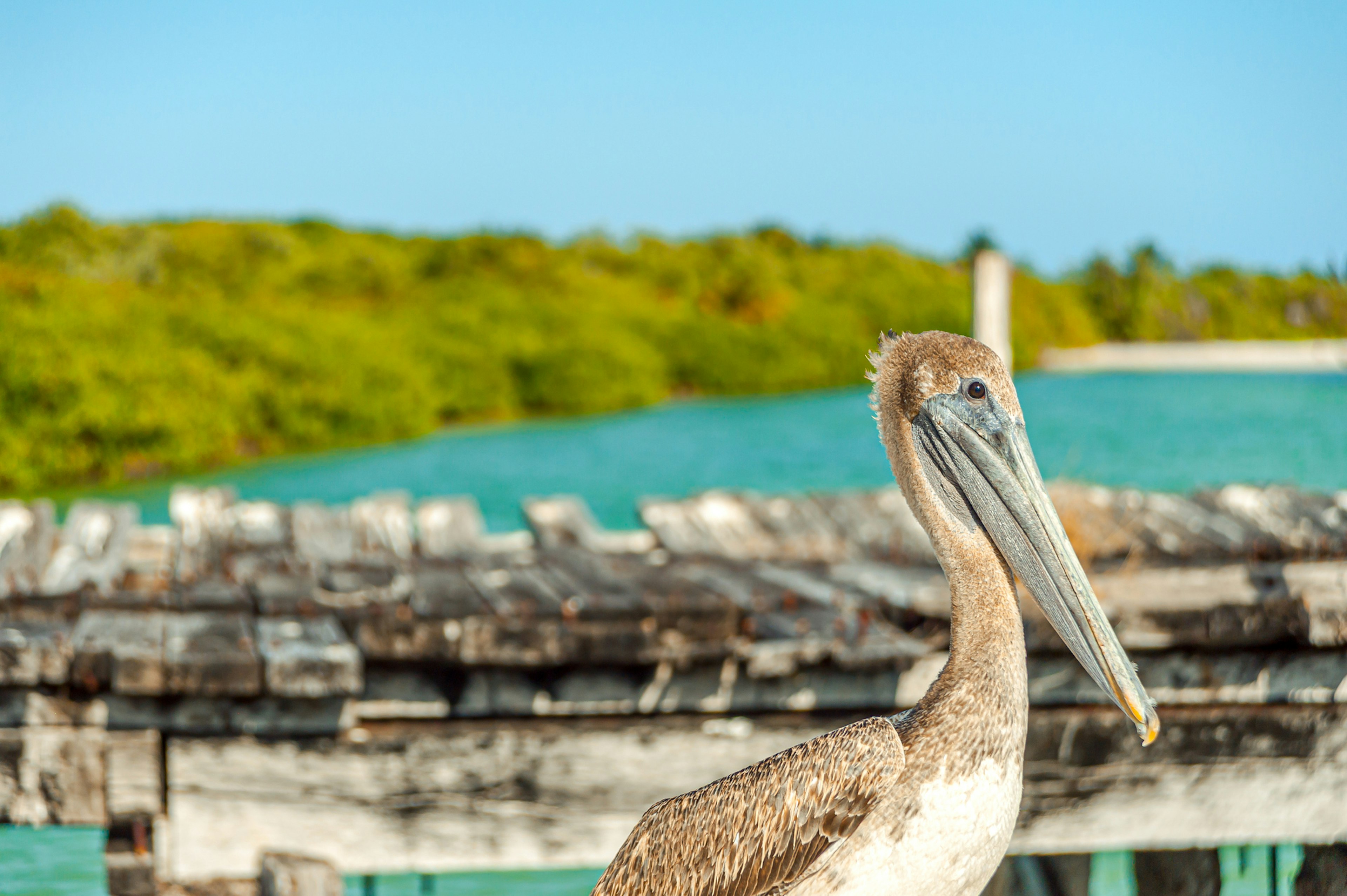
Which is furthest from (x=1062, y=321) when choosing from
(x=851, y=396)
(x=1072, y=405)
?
(x=1072, y=405)

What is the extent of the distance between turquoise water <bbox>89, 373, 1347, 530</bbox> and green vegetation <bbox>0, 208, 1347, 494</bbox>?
3.61 ft

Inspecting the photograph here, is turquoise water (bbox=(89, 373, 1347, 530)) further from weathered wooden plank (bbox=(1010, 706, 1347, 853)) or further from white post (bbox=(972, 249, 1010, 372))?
weathered wooden plank (bbox=(1010, 706, 1347, 853))

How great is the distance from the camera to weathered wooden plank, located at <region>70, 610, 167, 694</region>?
3.34 meters

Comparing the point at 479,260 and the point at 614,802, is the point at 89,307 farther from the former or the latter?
the point at 614,802

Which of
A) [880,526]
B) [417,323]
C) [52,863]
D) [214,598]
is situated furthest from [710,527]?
[417,323]

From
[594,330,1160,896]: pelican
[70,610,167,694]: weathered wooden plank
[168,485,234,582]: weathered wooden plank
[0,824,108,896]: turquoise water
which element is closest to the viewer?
[594,330,1160,896]: pelican

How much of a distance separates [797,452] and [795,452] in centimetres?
11

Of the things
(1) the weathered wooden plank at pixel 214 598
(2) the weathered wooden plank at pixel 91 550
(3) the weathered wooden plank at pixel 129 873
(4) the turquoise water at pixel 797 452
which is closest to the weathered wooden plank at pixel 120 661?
(1) the weathered wooden plank at pixel 214 598

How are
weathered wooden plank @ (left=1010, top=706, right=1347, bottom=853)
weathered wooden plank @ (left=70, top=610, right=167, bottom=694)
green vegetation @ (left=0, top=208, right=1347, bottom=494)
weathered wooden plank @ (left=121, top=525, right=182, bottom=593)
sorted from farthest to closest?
green vegetation @ (left=0, top=208, right=1347, bottom=494) < weathered wooden plank @ (left=121, top=525, right=182, bottom=593) < weathered wooden plank @ (left=1010, top=706, right=1347, bottom=853) < weathered wooden plank @ (left=70, top=610, right=167, bottom=694)

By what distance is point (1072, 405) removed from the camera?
89.6 feet

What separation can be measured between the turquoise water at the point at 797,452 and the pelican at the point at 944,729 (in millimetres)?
13944

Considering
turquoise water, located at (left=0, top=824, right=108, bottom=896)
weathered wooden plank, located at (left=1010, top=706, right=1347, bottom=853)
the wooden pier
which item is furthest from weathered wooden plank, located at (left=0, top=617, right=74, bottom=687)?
turquoise water, located at (left=0, top=824, right=108, bottom=896)

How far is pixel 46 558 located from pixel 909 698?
3.17 m

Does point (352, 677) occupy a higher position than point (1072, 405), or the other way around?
point (1072, 405)
